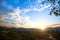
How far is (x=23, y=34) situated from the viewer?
537 cm

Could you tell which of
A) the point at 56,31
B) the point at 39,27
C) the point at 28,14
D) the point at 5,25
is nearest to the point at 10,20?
the point at 5,25

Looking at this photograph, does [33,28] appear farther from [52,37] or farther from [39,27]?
[52,37]

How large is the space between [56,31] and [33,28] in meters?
1.06

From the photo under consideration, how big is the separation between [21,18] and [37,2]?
2.81 feet

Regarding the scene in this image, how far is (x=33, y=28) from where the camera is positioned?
549cm

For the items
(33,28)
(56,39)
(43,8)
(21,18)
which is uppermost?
(43,8)

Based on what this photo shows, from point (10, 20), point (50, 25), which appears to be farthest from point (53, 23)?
point (10, 20)

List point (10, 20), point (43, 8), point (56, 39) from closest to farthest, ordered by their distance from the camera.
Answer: point (10, 20)
point (43, 8)
point (56, 39)

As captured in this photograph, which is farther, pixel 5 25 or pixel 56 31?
pixel 56 31

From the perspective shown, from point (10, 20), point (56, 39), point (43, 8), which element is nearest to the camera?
point (10, 20)

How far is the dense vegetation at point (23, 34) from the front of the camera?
16.8 ft

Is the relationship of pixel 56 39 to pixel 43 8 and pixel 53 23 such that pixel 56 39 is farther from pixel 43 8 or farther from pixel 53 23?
pixel 43 8

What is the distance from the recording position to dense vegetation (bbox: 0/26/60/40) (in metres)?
5.13

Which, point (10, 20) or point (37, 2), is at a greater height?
point (37, 2)
